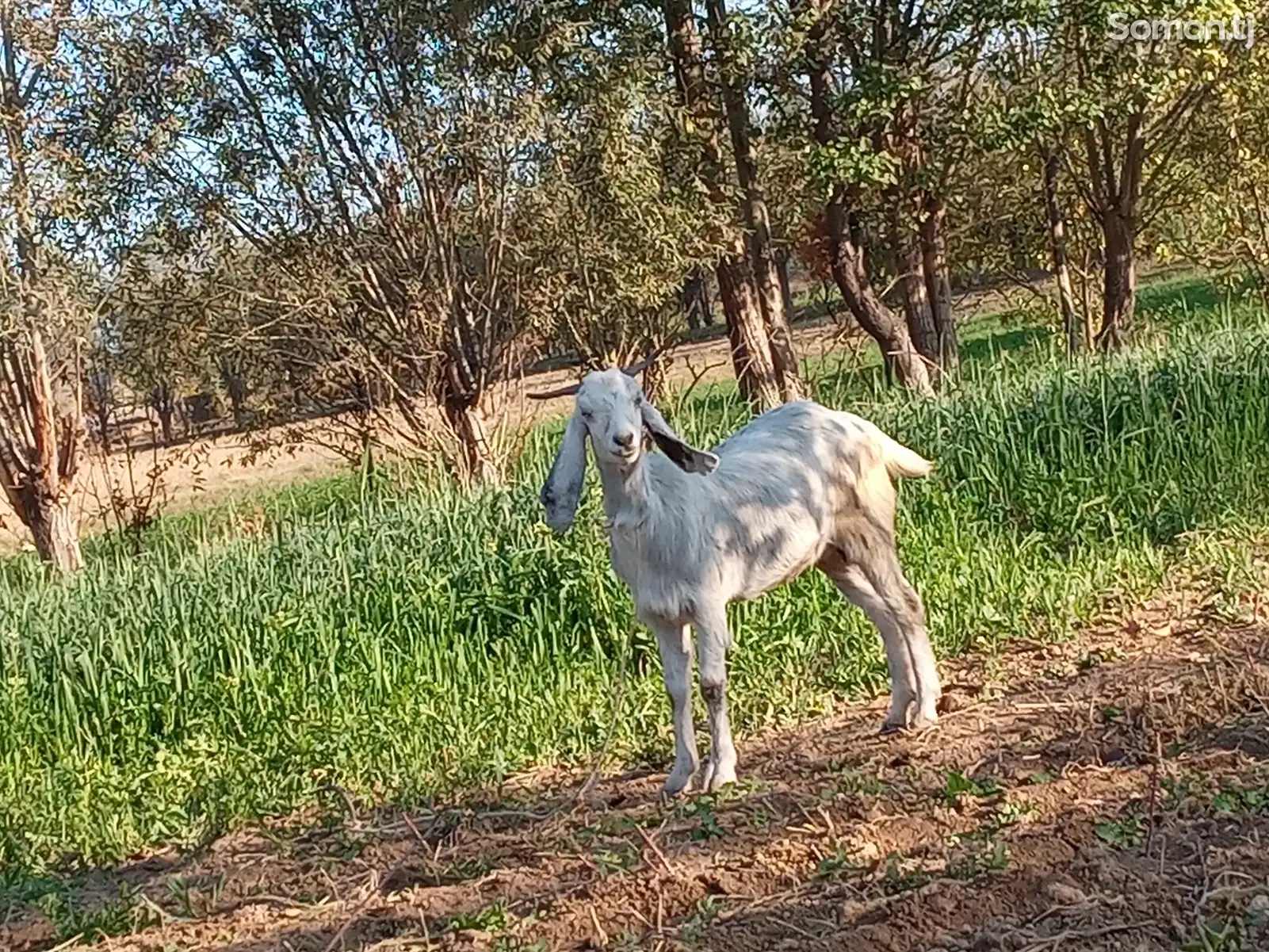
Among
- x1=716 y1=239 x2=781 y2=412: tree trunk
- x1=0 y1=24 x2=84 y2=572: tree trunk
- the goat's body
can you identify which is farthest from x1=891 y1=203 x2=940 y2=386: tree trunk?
the goat's body

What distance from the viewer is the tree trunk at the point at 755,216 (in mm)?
12367

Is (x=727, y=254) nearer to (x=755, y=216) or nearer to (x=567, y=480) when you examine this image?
(x=755, y=216)

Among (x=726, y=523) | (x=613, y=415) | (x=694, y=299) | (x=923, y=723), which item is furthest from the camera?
(x=694, y=299)

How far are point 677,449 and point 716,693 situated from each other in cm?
88

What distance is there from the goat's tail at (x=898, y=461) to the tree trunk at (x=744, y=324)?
24.7 feet

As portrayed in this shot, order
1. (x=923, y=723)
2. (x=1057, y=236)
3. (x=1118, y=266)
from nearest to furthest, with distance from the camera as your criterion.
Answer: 1. (x=923, y=723)
2. (x=1118, y=266)
3. (x=1057, y=236)

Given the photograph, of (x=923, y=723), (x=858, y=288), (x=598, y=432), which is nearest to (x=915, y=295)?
(x=858, y=288)

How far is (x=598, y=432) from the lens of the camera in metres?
4.31

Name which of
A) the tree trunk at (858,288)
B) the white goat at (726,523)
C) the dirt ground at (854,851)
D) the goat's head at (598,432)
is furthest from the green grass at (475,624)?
the tree trunk at (858,288)

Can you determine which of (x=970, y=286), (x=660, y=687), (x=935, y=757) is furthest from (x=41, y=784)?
(x=970, y=286)

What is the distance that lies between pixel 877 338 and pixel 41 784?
31.8 ft

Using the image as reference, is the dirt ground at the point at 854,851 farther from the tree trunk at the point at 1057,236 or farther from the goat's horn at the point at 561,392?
the tree trunk at the point at 1057,236

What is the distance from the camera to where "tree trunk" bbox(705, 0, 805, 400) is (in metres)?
12.4

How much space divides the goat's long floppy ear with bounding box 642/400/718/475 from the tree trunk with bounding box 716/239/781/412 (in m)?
8.53
